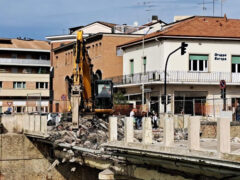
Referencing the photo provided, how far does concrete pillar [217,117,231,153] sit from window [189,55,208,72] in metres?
37.2

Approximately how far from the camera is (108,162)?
18922 millimetres

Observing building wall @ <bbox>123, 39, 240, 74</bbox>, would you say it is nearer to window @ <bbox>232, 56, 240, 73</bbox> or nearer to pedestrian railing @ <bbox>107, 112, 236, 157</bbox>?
window @ <bbox>232, 56, 240, 73</bbox>

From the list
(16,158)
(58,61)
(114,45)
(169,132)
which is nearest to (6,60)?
(58,61)

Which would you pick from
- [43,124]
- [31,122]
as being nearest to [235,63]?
[31,122]

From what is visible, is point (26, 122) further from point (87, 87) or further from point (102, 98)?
point (102, 98)

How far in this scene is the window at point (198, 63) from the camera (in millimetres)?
48469

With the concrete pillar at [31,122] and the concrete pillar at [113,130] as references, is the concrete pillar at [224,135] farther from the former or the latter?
the concrete pillar at [31,122]

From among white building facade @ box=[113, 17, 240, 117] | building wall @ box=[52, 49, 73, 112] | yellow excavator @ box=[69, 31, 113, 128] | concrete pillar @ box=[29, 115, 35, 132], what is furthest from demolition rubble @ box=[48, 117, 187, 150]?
building wall @ box=[52, 49, 73, 112]

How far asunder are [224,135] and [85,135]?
43.8ft

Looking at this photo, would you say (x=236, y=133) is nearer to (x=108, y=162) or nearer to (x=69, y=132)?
(x=108, y=162)

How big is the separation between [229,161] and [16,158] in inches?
745

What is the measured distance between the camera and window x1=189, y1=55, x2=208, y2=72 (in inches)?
1908

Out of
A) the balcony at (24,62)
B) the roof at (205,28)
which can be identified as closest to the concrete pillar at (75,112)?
the roof at (205,28)

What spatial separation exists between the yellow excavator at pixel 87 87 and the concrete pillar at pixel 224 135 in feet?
65.3
